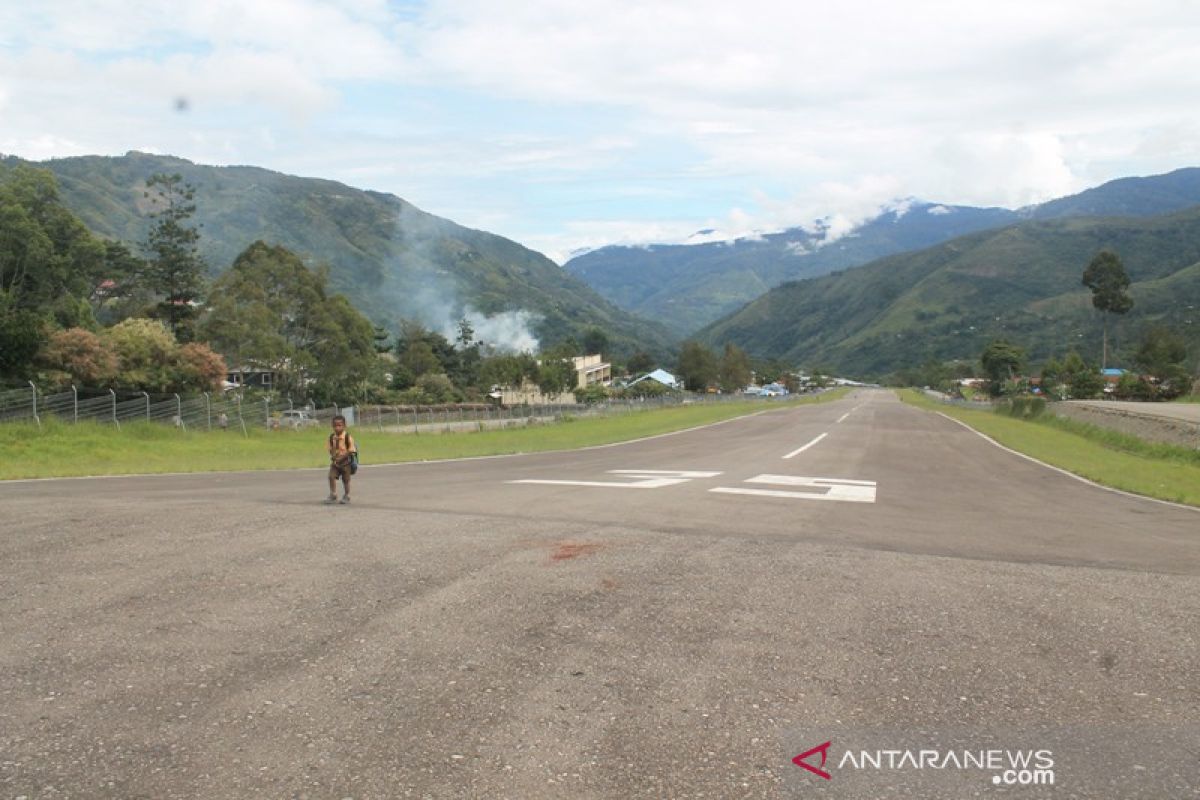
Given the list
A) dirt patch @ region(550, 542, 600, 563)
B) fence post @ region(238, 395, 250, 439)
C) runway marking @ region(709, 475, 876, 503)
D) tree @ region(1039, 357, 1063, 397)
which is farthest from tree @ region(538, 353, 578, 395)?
dirt patch @ region(550, 542, 600, 563)

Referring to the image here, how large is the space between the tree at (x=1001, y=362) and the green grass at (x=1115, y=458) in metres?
68.6

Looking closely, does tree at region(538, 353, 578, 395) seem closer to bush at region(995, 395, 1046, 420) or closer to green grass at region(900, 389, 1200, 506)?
bush at region(995, 395, 1046, 420)

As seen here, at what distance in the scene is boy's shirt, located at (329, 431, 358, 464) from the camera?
12.5 m

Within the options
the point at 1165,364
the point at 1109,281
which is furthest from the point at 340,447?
the point at 1109,281

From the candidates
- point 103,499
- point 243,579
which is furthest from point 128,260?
point 243,579

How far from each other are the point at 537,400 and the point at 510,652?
10370 centimetres

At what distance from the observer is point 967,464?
77.6ft

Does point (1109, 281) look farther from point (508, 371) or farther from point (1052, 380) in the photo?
point (508, 371)

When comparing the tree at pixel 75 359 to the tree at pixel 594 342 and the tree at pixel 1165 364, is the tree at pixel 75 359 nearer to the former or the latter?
the tree at pixel 1165 364

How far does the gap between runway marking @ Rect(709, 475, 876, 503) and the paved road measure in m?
3.29

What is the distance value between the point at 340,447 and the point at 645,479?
21.6 feet

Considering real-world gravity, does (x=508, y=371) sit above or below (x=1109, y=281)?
below

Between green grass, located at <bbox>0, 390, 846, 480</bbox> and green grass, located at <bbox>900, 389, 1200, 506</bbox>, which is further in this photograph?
green grass, located at <bbox>0, 390, 846, 480</bbox>

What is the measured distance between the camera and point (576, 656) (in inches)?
209
